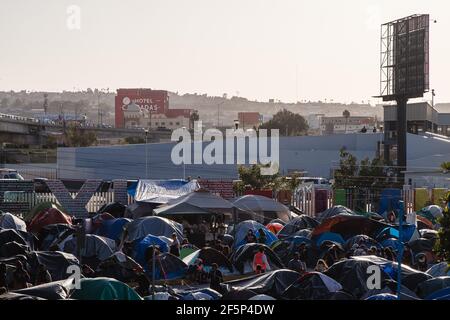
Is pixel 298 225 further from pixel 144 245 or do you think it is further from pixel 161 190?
pixel 161 190

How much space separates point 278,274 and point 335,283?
100 cm

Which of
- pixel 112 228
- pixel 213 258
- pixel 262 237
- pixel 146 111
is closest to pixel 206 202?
pixel 112 228

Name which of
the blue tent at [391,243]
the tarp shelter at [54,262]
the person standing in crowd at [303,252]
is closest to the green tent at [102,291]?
the tarp shelter at [54,262]

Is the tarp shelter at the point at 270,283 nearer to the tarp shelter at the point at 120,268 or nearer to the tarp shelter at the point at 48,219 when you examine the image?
the tarp shelter at the point at 120,268

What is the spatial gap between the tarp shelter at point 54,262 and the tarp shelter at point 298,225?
6.98 metres

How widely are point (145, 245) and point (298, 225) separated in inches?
206

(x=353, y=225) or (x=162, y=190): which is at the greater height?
(x=162, y=190)

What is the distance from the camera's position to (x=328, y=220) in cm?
2023

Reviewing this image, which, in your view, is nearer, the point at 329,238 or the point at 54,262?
the point at 54,262

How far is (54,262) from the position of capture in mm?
15211

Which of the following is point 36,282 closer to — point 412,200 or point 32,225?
point 32,225

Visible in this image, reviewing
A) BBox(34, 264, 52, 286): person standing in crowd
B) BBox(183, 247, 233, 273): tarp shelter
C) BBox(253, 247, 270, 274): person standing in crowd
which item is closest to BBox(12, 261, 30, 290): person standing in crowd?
BBox(34, 264, 52, 286): person standing in crowd

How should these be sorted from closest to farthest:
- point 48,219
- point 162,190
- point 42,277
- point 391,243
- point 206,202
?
point 42,277 < point 391,243 < point 48,219 < point 206,202 < point 162,190

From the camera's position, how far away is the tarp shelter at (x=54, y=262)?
14.9 m
